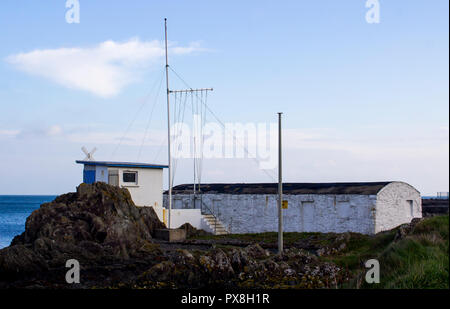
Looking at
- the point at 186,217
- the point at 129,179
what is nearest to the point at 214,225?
the point at 186,217

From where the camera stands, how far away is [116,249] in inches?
949

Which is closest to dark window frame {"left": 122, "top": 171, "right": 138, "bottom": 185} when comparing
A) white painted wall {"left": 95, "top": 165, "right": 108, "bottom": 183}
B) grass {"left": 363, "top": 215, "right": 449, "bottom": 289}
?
white painted wall {"left": 95, "top": 165, "right": 108, "bottom": 183}

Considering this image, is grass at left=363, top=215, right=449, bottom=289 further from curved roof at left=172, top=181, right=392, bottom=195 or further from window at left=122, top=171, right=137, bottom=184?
window at left=122, top=171, right=137, bottom=184

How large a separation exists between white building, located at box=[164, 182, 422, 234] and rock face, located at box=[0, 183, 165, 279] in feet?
22.3

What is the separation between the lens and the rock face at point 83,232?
21.2 m

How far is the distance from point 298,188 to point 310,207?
2731mm

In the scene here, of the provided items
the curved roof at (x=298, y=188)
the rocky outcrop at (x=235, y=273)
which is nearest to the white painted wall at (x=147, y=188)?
the curved roof at (x=298, y=188)

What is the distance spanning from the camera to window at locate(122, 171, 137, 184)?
1308 inches

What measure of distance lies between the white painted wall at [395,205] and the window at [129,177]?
15253 mm

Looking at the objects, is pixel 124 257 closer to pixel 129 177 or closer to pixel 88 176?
pixel 129 177

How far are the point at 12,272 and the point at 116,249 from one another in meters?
4.99

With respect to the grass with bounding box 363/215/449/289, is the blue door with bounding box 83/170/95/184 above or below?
above
